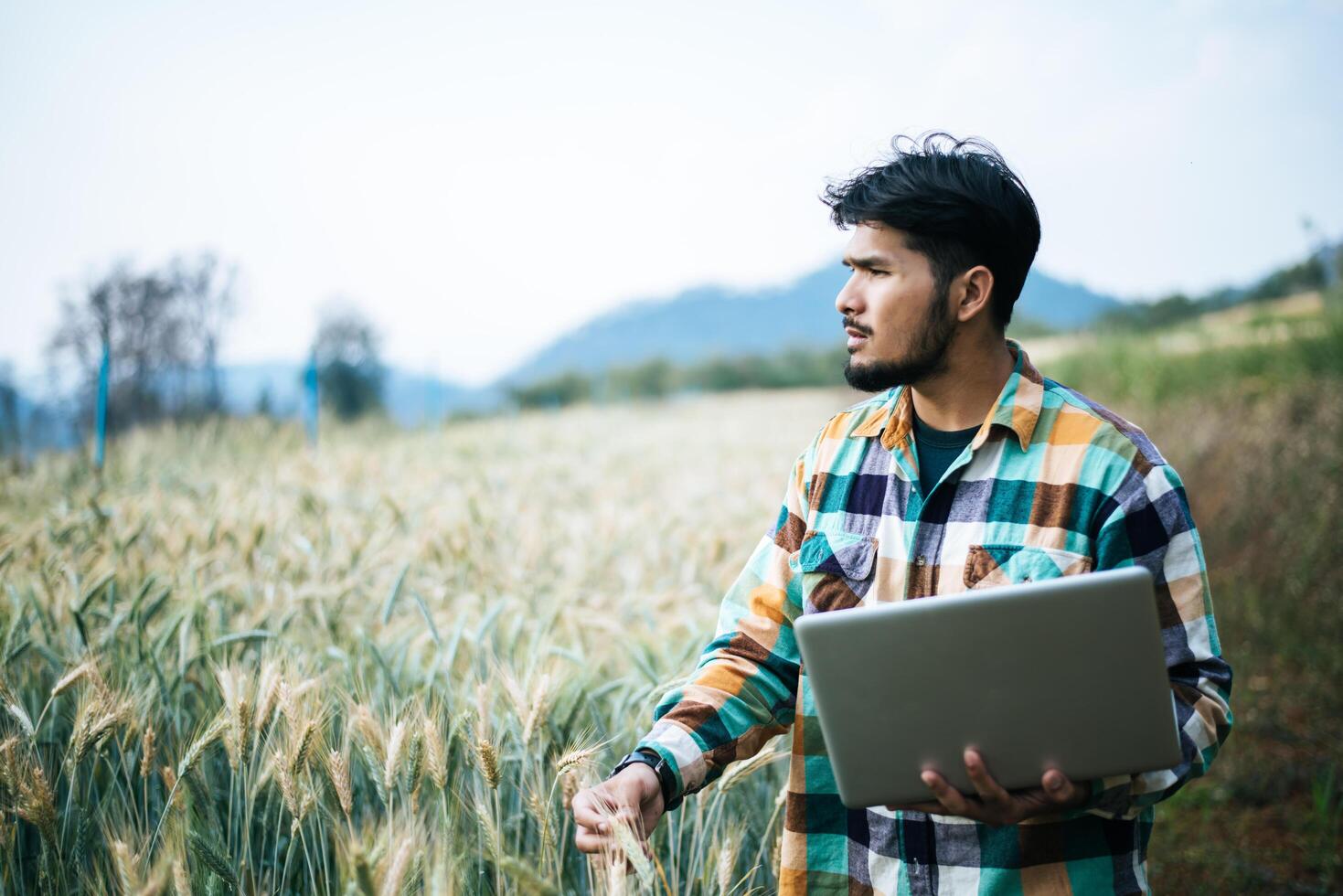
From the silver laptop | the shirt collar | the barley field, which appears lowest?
the barley field

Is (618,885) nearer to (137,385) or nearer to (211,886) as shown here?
(211,886)

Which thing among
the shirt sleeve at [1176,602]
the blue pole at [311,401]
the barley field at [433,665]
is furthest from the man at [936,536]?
the blue pole at [311,401]

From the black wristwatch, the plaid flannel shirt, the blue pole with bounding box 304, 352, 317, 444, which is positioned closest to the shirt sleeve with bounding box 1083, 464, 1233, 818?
the plaid flannel shirt

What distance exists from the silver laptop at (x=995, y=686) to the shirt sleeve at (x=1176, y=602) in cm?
13

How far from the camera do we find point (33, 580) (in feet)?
8.98

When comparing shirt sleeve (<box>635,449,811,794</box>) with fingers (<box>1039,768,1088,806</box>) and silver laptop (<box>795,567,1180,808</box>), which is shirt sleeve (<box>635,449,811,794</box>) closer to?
silver laptop (<box>795,567,1180,808</box>)

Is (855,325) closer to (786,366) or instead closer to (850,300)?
(850,300)

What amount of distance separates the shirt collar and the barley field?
2.29ft

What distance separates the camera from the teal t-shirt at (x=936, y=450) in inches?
59.3

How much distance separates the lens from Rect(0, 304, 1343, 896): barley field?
1.53 meters

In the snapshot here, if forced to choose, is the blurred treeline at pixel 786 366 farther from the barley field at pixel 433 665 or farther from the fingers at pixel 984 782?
the fingers at pixel 984 782

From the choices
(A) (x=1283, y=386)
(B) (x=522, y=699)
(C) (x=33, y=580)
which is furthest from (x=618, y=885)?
(A) (x=1283, y=386)

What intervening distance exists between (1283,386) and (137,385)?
983 centimetres

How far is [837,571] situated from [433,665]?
3.58 feet
